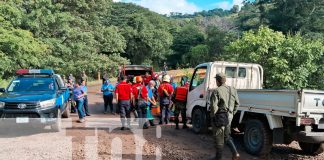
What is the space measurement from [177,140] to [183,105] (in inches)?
89.8

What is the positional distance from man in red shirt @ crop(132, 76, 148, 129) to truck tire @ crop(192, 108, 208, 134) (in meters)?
1.52

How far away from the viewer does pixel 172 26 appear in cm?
7694

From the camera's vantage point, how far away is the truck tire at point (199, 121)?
458 inches

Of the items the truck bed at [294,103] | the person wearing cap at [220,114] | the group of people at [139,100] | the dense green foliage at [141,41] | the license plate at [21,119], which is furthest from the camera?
the dense green foliage at [141,41]

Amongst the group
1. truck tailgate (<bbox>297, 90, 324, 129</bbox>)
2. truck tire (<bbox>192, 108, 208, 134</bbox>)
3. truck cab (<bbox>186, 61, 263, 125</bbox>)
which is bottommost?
truck tire (<bbox>192, 108, 208, 134</bbox>)

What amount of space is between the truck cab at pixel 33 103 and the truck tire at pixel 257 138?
5.43m

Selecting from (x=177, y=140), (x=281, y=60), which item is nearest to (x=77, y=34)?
(x=281, y=60)

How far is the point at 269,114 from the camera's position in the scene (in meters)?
8.73

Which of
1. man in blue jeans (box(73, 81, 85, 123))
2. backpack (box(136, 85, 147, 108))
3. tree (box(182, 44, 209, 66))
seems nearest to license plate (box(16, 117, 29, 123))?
man in blue jeans (box(73, 81, 85, 123))

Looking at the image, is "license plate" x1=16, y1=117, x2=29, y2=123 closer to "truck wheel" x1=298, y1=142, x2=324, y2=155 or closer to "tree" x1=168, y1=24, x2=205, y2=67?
"truck wheel" x1=298, y1=142, x2=324, y2=155

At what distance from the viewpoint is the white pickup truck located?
318 inches

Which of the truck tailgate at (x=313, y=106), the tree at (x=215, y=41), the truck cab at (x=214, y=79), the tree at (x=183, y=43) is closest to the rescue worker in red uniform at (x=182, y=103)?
the truck cab at (x=214, y=79)

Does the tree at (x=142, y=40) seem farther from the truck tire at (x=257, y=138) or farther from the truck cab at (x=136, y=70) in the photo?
the truck tire at (x=257, y=138)

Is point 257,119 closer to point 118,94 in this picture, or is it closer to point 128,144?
point 128,144
